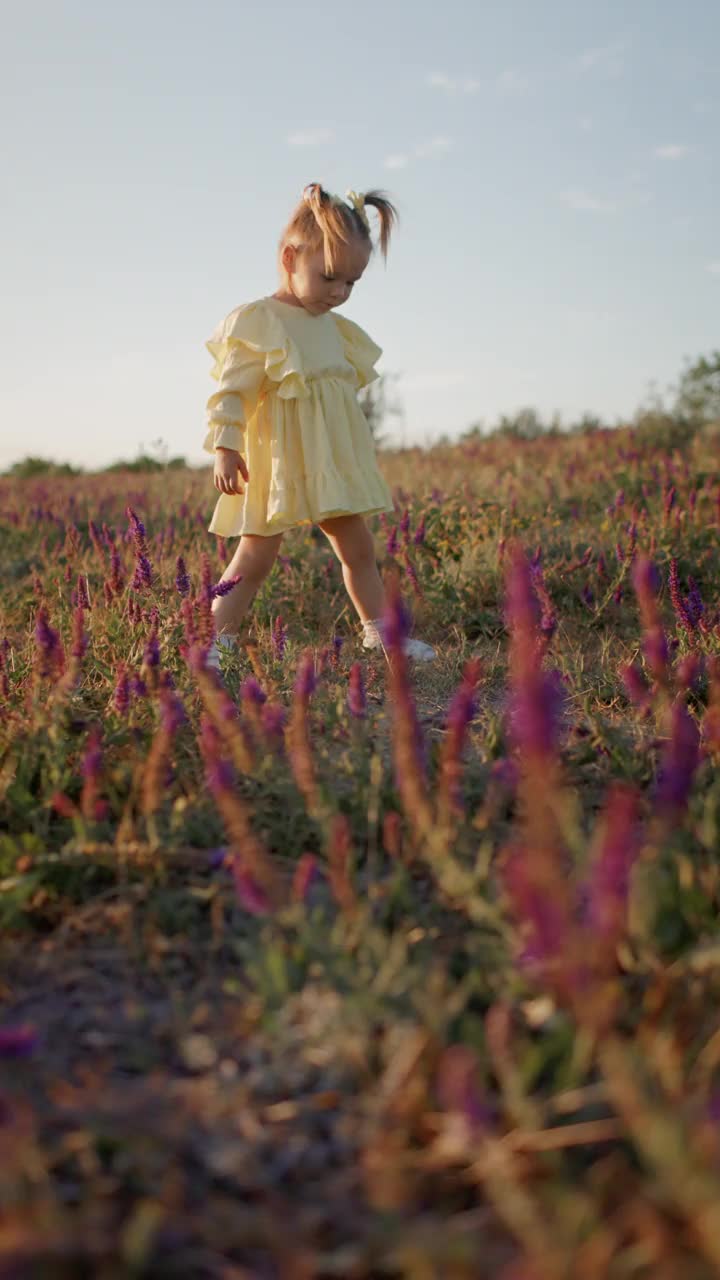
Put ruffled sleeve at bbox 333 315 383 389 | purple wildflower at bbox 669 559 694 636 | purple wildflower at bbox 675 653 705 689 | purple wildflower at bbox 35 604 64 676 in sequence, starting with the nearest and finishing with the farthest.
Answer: purple wildflower at bbox 675 653 705 689 < purple wildflower at bbox 35 604 64 676 < purple wildflower at bbox 669 559 694 636 < ruffled sleeve at bbox 333 315 383 389

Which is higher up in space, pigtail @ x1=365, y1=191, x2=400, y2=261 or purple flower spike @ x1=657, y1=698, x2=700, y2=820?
pigtail @ x1=365, y1=191, x2=400, y2=261

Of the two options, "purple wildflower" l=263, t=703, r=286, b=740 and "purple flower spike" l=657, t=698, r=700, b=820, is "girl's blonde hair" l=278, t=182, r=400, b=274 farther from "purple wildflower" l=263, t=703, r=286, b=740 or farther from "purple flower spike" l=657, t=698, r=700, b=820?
"purple flower spike" l=657, t=698, r=700, b=820

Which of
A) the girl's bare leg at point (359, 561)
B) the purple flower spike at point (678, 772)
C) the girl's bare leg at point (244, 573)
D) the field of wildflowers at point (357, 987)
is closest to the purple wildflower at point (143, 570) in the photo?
the field of wildflowers at point (357, 987)

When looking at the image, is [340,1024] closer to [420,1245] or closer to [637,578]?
[420,1245]

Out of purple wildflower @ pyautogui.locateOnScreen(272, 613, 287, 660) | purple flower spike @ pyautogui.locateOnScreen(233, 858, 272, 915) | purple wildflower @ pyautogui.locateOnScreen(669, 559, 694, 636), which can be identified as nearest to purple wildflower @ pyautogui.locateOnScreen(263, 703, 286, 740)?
purple flower spike @ pyautogui.locateOnScreen(233, 858, 272, 915)

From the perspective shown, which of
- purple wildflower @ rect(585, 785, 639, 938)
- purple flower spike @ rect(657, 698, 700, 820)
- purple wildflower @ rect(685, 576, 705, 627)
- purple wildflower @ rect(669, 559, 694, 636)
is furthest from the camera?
purple wildflower @ rect(685, 576, 705, 627)

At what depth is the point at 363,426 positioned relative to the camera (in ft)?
13.3

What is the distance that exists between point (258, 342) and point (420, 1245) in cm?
335

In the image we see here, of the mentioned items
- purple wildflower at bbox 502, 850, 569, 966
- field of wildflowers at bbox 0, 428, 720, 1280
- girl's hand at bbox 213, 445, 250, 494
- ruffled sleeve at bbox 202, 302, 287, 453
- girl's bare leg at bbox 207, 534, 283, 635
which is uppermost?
ruffled sleeve at bbox 202, 302, 287, 453

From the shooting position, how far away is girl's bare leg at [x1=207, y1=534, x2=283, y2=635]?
3.86 m

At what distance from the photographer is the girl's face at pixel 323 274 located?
3.80 metres

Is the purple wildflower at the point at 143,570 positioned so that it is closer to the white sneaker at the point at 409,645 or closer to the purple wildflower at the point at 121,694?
the purple wildflower at the point at 121,694

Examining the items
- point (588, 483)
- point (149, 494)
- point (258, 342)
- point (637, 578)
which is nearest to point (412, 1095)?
point (637, 578)

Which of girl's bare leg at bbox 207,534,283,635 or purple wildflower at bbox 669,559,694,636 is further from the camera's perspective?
girl's bare leg at bbox 207,534,283,635
